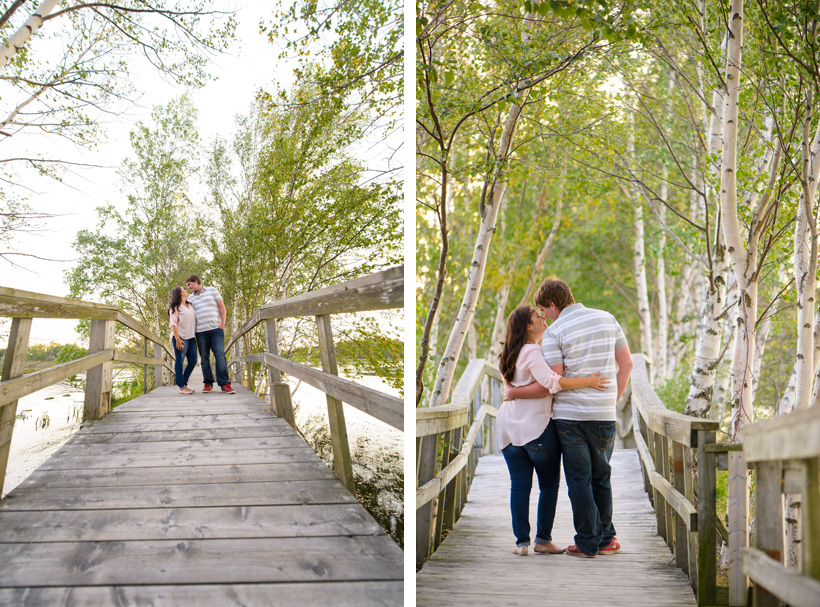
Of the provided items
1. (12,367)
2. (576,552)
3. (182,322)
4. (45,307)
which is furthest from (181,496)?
(182,322)

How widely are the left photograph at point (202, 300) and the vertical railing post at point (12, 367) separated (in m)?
0.01

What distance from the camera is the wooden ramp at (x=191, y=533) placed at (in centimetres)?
160

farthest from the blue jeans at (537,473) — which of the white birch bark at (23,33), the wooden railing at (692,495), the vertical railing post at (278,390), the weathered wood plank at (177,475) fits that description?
the white birch bark at (23,33)

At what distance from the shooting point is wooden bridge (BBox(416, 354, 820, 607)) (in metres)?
1.16

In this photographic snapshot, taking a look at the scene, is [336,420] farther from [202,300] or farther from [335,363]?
[202,300]

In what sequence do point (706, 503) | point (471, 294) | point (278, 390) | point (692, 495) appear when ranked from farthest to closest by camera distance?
point (278, 390)
point (471, 294)
point (692, 495)
point (706, 503)

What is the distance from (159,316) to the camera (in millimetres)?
14023

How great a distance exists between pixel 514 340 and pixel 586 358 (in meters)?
0.34

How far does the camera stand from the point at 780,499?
1.39m

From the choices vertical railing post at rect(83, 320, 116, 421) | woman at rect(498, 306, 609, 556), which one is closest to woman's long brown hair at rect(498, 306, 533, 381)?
woman at rect(498, 306, 609, 556)

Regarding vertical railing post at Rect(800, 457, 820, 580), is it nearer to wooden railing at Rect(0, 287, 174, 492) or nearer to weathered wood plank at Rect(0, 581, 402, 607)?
weathered wood plank at Rect(0, 581, 402, 607)

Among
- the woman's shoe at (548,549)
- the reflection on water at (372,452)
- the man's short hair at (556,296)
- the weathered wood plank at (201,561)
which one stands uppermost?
the man's short hair at (556,296)

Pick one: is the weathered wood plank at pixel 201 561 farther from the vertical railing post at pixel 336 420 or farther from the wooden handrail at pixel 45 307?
the wooden handrail at pixel 45 307

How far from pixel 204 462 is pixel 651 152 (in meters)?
8.52
